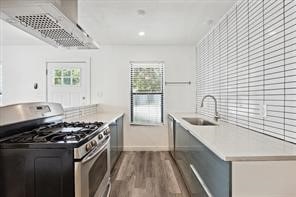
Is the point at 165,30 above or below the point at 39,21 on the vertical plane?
above

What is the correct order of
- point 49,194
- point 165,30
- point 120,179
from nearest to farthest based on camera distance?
point 49,194 < point 120,179 < point 165,30

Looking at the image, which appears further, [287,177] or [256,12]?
→ [256,12]

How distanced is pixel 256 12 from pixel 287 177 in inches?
61.9

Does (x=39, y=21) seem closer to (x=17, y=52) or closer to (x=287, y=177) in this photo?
(x=287, y=177)

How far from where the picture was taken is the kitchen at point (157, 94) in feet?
5.61

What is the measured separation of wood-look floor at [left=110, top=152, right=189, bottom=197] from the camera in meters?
3.12

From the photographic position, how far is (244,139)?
76.8 inches

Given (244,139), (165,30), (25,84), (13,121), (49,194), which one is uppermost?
(165,30)

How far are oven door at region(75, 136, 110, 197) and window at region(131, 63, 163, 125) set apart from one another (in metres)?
2.83

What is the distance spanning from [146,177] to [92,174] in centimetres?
180

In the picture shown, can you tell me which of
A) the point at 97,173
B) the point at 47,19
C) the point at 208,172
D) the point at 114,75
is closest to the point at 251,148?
the point at 208,172

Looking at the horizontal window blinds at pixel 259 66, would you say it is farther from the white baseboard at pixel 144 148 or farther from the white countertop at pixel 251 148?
the white baseboard at pixel 144 148

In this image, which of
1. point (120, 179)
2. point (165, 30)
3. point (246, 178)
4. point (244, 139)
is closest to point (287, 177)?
point (246, 178)

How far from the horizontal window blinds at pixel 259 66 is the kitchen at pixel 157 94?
0.01 m
